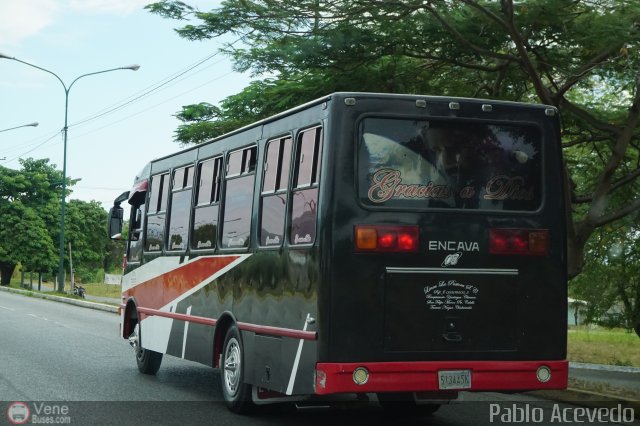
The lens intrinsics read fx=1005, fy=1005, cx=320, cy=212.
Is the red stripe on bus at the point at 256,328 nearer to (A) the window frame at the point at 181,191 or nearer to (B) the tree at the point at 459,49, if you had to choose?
(A) the window frame at the point at 181,191

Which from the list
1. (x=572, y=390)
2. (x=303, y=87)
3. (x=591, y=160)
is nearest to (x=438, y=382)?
(x=572, y=390)

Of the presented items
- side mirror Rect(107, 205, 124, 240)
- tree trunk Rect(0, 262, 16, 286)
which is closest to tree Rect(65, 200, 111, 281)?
tree trunk Rect(0, 262, 16, 286)

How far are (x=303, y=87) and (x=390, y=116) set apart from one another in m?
8.05

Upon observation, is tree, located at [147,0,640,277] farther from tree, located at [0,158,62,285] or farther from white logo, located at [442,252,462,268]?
tree, located at [0,158,62,285]

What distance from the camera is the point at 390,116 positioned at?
27.6 feet

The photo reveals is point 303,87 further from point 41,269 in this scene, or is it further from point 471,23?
point 41,269

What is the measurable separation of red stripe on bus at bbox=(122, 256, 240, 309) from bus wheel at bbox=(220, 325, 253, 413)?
834 mm

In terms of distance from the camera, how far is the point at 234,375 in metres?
10.1

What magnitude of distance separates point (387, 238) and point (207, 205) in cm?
363

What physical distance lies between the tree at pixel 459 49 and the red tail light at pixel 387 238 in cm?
586

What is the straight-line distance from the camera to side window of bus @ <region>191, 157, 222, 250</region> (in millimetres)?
11141

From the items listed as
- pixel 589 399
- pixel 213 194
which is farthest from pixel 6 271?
pixel 589 399

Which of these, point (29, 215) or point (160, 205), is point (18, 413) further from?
point (29, 215)

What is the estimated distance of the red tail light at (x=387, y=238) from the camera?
26.9ft
